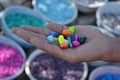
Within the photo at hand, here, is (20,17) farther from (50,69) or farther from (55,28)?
(55,28)

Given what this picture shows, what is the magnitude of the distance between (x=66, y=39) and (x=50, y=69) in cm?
32

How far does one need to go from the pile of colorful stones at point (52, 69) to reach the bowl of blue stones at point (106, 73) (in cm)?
7

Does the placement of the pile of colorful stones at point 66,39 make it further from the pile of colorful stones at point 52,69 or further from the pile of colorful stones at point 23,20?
the pile of colorful stones at point 23,20

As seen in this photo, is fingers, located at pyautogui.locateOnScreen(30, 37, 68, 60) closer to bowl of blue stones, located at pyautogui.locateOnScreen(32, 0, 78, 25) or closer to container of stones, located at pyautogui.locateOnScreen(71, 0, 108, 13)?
bowl of blue stones, located at pyautogui.locateOnScreen(32, 0, 78, 25)

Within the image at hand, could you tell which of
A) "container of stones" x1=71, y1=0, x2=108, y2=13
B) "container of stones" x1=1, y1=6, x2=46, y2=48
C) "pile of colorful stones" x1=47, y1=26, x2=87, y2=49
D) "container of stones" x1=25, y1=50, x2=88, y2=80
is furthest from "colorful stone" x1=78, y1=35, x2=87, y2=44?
"container of stones" x1=71, y1=0, x2=108, y2=13

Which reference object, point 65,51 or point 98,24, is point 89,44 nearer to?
point 65,51

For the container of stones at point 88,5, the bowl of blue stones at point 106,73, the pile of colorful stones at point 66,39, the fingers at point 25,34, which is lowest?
the bowl of blue stones at point 106,73

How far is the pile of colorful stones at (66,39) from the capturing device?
3.63 ft

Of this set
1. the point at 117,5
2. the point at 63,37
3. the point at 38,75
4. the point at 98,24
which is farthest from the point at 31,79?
the point at 117,5

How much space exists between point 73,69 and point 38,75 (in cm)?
18

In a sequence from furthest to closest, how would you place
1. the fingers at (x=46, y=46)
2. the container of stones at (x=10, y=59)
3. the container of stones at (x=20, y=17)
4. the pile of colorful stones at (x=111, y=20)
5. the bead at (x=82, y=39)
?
the pile of colorful stones at (x=111, y=20) < the container of stones at (x=20, y=17) < the container of stones at (x=10, y=59) < the bead at (x=82, y=39) < the fingers at (x=46, y=46)

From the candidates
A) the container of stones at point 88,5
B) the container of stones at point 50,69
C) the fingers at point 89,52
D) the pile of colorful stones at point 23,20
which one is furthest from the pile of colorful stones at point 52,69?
the container of stones at point 88,5

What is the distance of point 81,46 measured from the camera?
1115 mm

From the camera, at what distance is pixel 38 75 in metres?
1.42
